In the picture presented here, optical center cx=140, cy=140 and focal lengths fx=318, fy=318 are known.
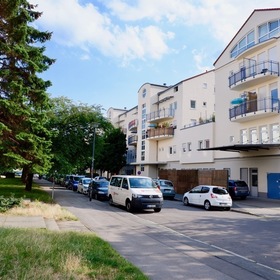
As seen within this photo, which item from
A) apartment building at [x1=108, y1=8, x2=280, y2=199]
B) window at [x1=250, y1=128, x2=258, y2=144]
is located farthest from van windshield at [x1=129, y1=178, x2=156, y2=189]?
window at [x1=250, y1=128, x2=258, y2=144]

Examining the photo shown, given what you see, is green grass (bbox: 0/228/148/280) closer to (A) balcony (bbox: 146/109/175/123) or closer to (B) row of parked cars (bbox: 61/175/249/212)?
(B) row of parked cars (bbox: 61/175/249/212)

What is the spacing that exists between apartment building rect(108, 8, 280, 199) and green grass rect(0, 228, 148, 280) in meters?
21.3

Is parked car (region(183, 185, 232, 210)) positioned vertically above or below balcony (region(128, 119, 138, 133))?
below

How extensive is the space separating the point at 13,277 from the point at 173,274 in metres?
2.97

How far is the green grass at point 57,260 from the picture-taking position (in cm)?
514

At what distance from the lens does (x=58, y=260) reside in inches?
233

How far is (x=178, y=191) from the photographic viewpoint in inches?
1280

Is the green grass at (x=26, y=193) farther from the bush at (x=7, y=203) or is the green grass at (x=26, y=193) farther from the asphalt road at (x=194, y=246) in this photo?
the asphalt road at (x=194, y=246)

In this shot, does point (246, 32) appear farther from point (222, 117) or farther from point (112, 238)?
point (112, 238)

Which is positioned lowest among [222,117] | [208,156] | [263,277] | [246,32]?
[263,277]

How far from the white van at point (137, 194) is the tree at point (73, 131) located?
5618mm

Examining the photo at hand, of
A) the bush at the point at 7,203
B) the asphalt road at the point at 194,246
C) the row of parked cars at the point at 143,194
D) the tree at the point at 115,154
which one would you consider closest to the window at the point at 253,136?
the row of parked cars at the point at 143,194

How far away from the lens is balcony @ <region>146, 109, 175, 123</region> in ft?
153

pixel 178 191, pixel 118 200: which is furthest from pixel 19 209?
pixel 178 191
